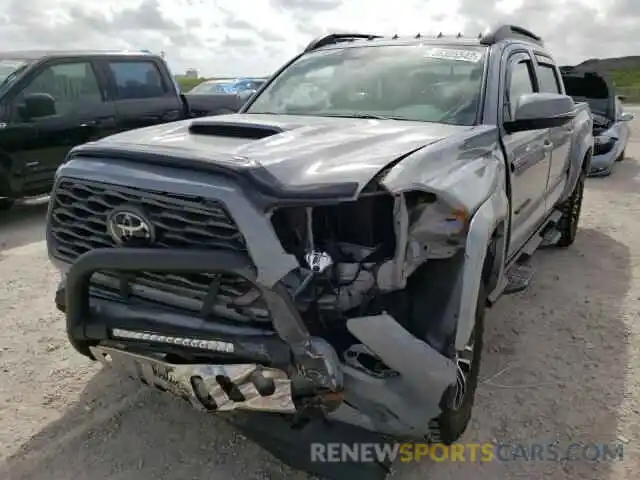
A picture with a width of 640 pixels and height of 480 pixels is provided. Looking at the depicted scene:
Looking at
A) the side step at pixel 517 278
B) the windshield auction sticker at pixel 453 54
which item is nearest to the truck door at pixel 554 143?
the side step at pixel 517 278

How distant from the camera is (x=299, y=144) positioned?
→ 8.77ft

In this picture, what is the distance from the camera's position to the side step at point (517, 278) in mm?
3979

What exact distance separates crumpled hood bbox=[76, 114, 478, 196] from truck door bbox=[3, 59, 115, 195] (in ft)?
13.6

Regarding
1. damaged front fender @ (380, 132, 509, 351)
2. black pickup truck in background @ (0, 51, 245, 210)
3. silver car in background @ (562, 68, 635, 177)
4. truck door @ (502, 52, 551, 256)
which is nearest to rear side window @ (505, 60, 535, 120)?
truck door @ (502, 52, 551, 256)

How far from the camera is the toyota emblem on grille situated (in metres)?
2.47

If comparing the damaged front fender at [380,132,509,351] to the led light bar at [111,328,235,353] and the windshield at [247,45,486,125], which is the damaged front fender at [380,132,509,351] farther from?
the led light bar at [111,328,235,353]

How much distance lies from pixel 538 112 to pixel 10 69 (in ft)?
19.2

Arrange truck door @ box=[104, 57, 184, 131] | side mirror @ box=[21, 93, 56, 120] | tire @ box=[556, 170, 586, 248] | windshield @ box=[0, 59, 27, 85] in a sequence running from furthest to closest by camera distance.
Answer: truck door @ box=[104, 57, 184, 131] → windshield @ box=[0, 59, 27, 85] → side mirror @ box=[21, 93, 56, 120] → tire @ box=[556, 170, 586, 248]

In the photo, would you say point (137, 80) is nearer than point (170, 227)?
No

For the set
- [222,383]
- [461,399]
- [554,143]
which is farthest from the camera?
[554,143]

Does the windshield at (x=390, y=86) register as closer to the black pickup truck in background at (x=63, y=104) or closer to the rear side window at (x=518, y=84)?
the rear side window at (x=518, y=84)

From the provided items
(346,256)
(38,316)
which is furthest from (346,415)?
(38,316)

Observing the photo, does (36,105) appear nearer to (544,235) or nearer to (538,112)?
(544,235)

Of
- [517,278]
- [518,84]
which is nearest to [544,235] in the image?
[517,278]
